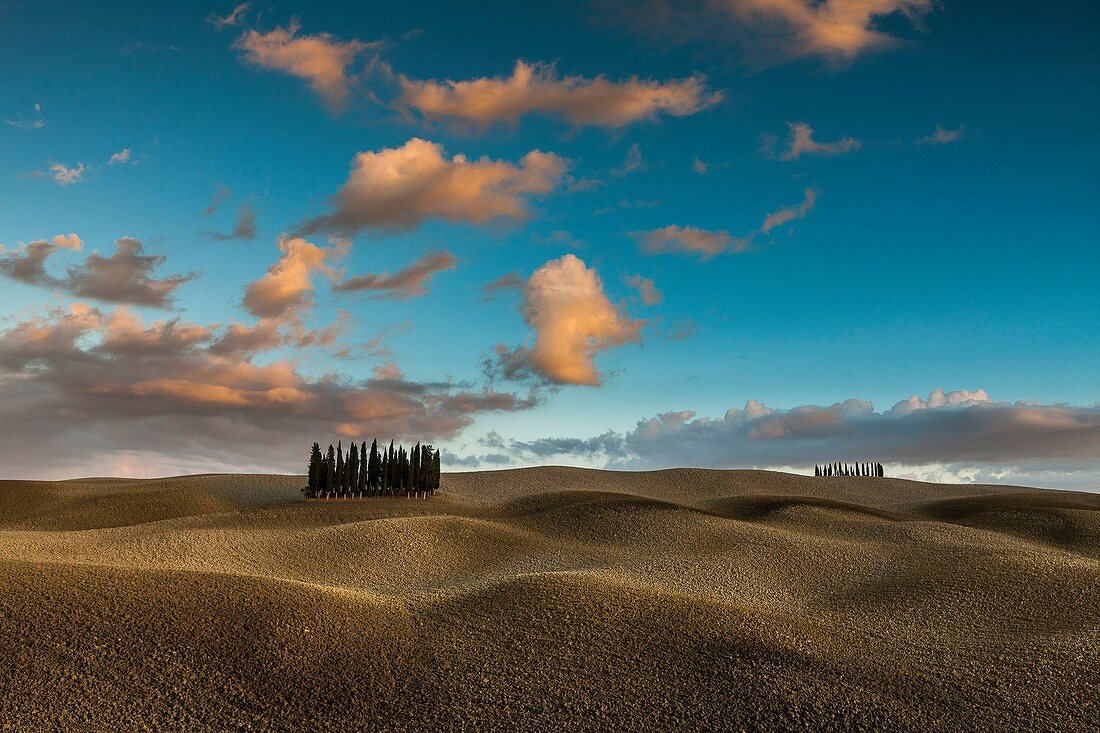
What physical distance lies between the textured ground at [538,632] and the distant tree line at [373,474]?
19324 mm

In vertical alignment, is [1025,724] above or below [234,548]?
below

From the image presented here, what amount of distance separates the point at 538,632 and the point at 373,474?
39.4 metres

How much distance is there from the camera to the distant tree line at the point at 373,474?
55.0m

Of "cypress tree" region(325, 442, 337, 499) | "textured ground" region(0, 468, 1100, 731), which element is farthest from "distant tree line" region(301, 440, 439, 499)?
"textured ground" region(0, 468, 1100, 731)

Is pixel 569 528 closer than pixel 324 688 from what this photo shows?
No

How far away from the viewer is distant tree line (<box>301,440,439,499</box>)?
180 feet

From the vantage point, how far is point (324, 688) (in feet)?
53.7

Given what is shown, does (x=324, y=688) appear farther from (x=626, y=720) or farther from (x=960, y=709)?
(x=960, y=709)

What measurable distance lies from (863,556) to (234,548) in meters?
25.6

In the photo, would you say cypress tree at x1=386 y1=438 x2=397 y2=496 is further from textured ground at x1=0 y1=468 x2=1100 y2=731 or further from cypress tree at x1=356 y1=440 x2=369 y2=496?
textured ground at x1=0 y1=468 x2=1100 y2=731

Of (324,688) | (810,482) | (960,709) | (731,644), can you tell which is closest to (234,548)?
(324,688)

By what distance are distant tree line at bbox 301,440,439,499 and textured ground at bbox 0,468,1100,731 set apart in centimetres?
1932

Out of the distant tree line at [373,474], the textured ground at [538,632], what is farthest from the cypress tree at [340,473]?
the textured ground at [538,632]

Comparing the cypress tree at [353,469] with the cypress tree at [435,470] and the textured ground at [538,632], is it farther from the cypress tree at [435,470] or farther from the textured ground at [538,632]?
the textured ground at [538,632]
